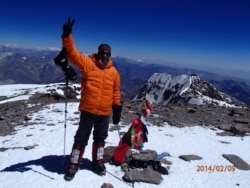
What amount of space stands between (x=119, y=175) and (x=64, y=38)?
13.7 ft

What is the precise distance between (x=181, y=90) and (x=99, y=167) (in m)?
48.1

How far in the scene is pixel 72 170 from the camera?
7.70 meters

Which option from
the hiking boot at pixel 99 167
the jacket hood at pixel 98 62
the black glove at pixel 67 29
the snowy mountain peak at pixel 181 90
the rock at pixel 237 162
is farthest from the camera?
the snowy mountain peak at pixel 181 90

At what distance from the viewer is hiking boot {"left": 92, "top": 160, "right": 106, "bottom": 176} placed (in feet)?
26.4

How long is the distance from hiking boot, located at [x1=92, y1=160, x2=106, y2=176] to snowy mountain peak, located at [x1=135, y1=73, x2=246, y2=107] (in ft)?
126

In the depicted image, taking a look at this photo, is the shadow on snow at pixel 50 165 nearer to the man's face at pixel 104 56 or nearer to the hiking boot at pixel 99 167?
the hiking boot at pixel 99 167

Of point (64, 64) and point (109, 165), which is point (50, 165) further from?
point (64, 64)

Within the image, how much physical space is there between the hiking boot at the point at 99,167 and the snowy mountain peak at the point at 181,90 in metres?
38.3

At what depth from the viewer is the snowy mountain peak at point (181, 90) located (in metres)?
49.1

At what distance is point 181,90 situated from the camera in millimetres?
54625

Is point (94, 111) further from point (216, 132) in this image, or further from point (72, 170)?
point (216, 132)

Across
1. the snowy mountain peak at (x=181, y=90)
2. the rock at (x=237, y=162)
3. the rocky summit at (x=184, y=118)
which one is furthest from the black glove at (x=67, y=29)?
the snowy mountain peak at (x=181, y=90)

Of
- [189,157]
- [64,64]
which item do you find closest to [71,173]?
[64,64]

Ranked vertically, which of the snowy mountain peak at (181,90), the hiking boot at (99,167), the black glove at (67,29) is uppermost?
the black glove at (67,29)
